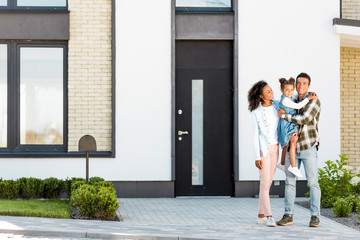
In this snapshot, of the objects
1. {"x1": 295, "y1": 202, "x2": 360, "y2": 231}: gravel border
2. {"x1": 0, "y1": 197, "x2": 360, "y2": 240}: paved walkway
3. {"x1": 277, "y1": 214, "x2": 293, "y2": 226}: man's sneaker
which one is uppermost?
{"x1": 277, "y1": 214, "x2": 293, "y2": 226}: man's sneaker

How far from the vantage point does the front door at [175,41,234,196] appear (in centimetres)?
1277

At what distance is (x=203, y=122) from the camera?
1282cm

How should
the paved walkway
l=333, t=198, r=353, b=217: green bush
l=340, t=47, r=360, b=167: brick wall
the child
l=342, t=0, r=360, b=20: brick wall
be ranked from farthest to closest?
l=340, t=47, r=360, b=167: brick wall < l=342, t=0, r=360, b=20: brick wall < l=333, t=198, r=353, b=217: green bush < the child < the paved walkway

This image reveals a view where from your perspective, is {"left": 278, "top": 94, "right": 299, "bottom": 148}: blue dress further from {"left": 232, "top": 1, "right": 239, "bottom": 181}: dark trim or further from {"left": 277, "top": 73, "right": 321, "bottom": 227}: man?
{"left": 232, "top": 1, "right": 239, "bottom": 181}: dark trim

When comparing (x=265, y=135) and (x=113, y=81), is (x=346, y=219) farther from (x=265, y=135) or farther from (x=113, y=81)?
(x=113, y=81)

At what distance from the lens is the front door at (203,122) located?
1277 cm

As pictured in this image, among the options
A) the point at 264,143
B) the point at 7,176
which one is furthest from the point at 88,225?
the point at 7,176

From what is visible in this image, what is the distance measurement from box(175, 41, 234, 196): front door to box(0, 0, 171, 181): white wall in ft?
1.00

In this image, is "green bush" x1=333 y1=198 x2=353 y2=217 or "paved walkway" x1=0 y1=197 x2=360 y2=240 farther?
"green bush" x1=333 y1=198 x2=353 y2=217

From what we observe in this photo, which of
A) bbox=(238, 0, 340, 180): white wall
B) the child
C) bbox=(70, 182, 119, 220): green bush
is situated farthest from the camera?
bbox=(238, 0, 340, 180): white wall

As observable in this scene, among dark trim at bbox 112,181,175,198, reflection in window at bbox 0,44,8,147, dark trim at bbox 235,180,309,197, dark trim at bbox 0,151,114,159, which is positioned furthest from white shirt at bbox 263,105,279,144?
reflection in window at bbox 0,44,8,147

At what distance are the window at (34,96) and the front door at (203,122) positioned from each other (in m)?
2.33

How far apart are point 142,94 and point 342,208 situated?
4.66m

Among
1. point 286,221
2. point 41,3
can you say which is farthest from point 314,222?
point 41,3
